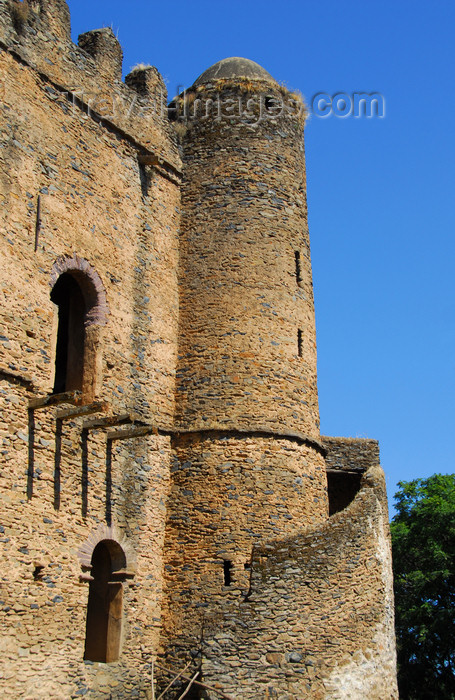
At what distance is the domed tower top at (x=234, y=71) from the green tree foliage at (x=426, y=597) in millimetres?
13034

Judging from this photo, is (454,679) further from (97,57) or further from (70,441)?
(97,57)

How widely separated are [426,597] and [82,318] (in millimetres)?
14252

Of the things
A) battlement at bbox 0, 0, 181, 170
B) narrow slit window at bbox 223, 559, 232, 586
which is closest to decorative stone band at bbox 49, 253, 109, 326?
battlement at bbox 0, 0, 181, 170

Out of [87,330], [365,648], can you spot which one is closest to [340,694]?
[365,648]

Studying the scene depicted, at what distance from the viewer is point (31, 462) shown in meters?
11.6

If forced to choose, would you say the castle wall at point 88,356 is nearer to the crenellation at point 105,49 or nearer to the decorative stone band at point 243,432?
the crenellation at point 105,49

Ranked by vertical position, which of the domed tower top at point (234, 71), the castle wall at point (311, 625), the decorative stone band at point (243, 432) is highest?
the domed tower top at point (234, 71)

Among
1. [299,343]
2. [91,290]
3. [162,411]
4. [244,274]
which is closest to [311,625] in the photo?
[162,411]

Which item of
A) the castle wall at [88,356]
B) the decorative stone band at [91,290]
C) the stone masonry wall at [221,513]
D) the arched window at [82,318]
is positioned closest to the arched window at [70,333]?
the arched window at [82,318]

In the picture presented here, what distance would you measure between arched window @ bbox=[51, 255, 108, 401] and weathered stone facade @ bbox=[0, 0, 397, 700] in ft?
0.12

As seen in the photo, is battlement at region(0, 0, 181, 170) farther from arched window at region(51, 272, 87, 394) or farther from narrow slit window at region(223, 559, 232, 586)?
narrow slit window at region(223, 559, 232, 586)

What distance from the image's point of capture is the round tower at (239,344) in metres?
13.5

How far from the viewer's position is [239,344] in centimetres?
1468

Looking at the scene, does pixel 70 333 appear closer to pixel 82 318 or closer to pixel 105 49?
pixel 82 318
